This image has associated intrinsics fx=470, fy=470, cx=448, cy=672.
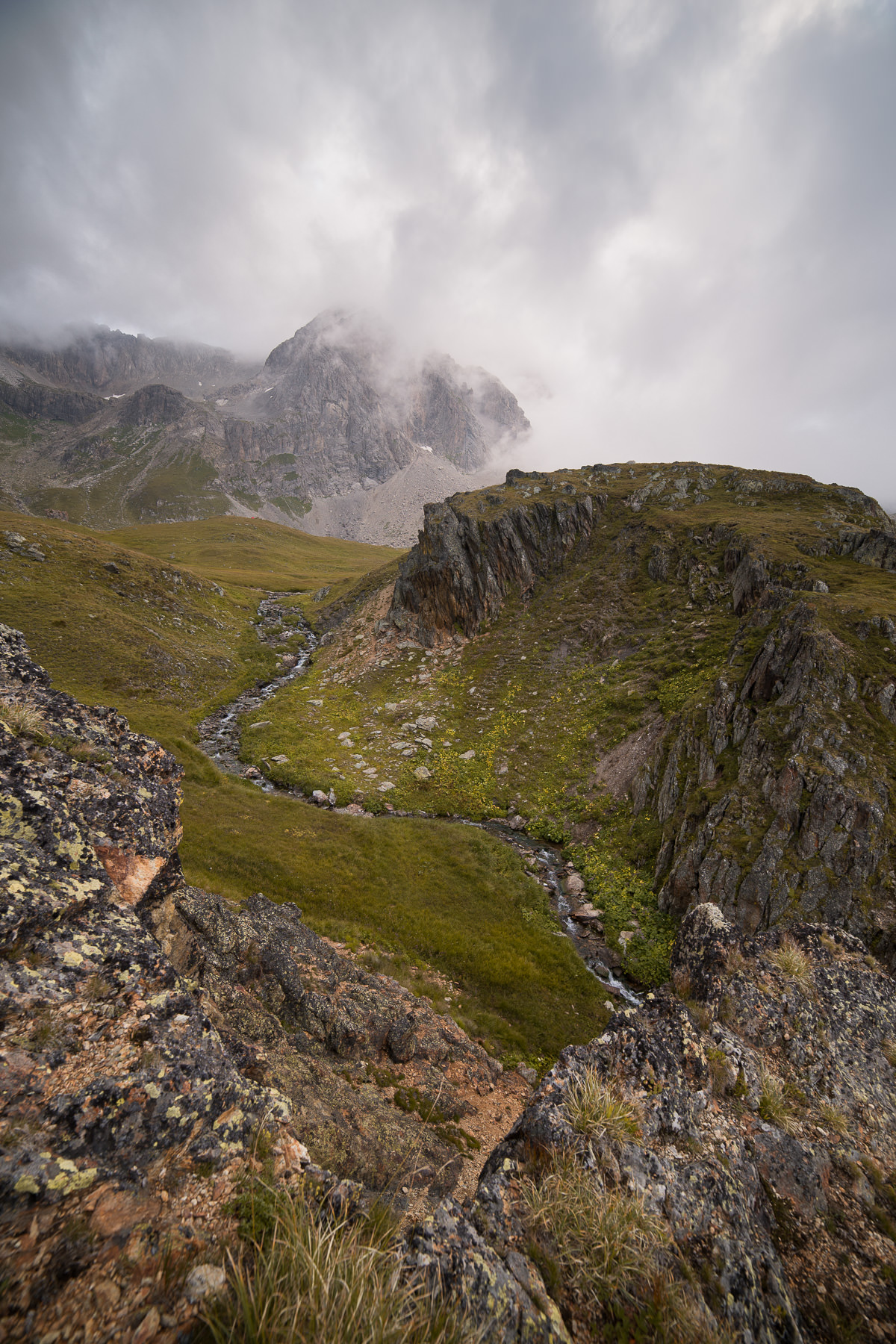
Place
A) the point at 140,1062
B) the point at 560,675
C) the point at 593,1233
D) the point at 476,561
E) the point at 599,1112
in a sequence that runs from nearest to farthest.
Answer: the point at 593,1233
the point at 140,1062
the point at 599,1112
the point at 560,675
the point at 476,561

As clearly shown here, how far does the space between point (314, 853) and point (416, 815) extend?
283 inches

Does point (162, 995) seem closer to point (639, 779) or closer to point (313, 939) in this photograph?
point (313, 939)

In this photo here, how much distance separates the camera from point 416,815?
28453 millimetres

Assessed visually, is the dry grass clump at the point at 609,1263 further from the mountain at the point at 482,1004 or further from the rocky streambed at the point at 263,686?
the rocky streambed at the point at 263,686

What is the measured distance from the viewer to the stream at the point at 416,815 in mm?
18797

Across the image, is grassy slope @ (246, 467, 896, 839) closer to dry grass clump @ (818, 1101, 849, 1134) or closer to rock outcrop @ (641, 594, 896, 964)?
rock outcrop @ (641, 594, 896, 964)

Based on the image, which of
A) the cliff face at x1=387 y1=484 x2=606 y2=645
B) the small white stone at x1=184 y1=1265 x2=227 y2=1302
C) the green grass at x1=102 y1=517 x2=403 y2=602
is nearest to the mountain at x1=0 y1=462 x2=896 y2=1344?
the small white stone at x1=184 y1=1265 x2=227 y2=1302

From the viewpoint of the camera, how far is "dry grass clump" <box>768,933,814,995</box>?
8953 mm

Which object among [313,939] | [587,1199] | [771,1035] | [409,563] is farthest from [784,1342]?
[409,563]

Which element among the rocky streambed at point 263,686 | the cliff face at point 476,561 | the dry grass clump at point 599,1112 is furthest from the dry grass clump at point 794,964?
the cliff face at point 476,561

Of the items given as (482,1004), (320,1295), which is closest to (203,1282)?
(320,1295)

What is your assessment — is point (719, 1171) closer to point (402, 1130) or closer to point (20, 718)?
point (402, 1130)

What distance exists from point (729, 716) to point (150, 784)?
25534mm

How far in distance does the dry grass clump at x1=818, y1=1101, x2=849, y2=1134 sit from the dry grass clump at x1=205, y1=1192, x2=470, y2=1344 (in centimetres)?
669
